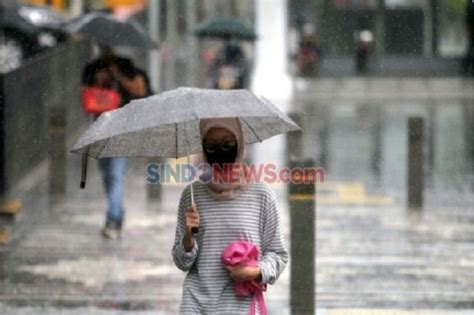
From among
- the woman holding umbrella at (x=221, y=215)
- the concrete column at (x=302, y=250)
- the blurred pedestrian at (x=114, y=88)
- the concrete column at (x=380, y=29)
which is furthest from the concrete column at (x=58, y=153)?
the concrete column at (x=380, y=29)

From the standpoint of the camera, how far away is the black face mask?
6449 mm

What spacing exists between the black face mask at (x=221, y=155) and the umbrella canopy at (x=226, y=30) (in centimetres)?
1445

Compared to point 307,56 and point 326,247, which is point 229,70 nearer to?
point 326,247

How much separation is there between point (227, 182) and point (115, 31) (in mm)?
8821

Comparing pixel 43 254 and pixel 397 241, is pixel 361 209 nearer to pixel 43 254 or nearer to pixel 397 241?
pixel 397 241

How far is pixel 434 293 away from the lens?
11719 mm

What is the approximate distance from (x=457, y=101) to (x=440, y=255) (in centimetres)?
1989

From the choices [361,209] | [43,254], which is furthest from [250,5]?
[43,254]

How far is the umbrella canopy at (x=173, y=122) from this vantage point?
21.2ft

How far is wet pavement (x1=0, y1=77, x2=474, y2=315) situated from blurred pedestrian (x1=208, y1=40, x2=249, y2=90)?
4.58 ft

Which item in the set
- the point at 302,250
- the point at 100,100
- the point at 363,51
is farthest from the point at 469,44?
the point at 302,250

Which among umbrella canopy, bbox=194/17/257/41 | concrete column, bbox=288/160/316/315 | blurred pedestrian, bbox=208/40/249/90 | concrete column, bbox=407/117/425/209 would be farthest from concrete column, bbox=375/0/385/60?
concrete column, bbox=288/160/316/315

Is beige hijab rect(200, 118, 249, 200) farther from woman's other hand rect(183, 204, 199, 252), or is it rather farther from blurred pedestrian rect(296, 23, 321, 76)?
blurred pedestrian rect(296, 23, 321, 76)

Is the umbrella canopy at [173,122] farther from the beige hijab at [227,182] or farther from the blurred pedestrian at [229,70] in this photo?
the blurred pedestrian at [229,70]
